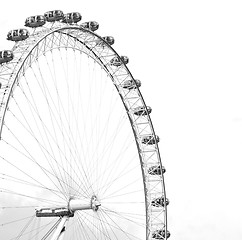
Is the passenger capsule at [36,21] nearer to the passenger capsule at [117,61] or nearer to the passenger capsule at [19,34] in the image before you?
the passenger capsule at [19,34]

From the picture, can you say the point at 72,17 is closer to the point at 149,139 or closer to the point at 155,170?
the point at 149,139

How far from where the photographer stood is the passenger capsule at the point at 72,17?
39.0 m

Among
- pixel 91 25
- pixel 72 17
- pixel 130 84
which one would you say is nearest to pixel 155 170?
pixel 130 84

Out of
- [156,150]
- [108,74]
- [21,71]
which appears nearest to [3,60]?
[21,71]

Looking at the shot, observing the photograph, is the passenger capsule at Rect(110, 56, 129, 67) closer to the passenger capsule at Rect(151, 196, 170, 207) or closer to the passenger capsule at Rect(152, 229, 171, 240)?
the passenger capsule at Rect(151, 196, 170, 207)

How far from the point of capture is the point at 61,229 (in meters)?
34.2

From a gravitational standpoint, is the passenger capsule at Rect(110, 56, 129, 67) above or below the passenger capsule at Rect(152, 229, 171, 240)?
above

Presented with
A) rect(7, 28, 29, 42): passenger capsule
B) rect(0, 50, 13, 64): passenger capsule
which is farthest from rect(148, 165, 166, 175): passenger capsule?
rect(0, 50, 13, 64): passenger capsule

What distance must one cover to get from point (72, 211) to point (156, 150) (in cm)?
1397

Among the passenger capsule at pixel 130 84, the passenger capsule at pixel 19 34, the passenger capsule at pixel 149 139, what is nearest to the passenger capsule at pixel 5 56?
the passenger capsule at pixel 19 34

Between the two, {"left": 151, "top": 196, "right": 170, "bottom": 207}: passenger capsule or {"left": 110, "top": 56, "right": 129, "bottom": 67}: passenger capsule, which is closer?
{"left": 110, "top": 56, "right": 129, "bottom": 67}: passenger capsule

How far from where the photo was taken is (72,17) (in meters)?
39.3

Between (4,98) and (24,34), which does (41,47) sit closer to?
(24,34)

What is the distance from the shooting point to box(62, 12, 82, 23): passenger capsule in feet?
128
